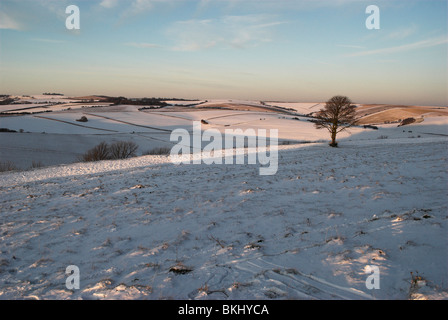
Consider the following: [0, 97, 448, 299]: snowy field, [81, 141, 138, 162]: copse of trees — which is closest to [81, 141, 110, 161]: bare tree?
[81, 141, 138, 162]: copse of trees

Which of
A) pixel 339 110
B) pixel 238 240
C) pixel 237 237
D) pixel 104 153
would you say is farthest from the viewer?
pixel 104 153

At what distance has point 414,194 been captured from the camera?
29.4 feet

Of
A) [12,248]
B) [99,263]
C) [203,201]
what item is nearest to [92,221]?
[12,248]

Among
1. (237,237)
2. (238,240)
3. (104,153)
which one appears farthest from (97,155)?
(238,240)

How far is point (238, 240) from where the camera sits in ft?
21.6

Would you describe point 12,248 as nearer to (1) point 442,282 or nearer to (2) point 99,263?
(2) point 99,263

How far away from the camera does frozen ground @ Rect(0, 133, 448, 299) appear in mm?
4605

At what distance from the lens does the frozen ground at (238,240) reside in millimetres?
4605

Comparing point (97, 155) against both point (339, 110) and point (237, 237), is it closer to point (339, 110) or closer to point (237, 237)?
point (339, 110)

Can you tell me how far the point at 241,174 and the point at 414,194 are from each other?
830cm

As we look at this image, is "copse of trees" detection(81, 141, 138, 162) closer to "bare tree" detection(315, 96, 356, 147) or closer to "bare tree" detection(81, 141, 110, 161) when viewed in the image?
"bare tree" detection(81, 141, 110, 161)

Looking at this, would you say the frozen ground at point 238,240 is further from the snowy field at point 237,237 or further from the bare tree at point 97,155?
the bare tree at point 97,155

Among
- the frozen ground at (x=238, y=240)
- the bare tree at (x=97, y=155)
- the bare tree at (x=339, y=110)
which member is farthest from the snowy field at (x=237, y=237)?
the bare tree at (x=339, y=110)

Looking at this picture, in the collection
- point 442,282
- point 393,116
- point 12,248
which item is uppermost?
point 393,116
